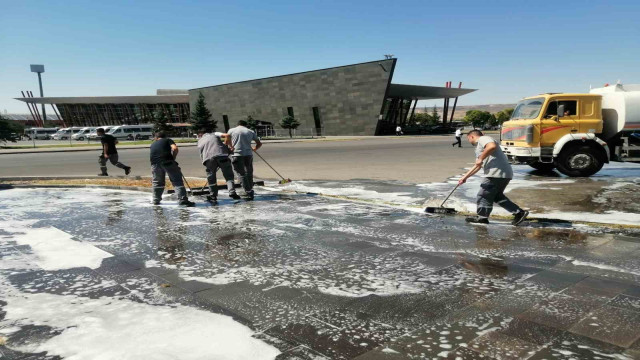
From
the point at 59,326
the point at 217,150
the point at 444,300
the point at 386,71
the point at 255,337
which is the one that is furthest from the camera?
the point at 386,71

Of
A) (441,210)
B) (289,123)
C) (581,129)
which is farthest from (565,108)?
(289,123)

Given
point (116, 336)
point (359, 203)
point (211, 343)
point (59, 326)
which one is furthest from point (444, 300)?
point (359, 203)

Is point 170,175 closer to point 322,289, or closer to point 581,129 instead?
point 322,289

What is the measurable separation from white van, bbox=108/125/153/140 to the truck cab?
53.7m

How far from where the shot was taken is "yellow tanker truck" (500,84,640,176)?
12.2 m

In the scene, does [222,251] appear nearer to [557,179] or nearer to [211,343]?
[211,343]

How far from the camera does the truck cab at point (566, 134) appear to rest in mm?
12203

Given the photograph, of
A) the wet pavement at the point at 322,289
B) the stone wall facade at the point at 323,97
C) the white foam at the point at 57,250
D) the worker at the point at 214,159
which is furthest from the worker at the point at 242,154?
the stone wall facade at the point at 323,97

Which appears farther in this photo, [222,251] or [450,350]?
[222,251]

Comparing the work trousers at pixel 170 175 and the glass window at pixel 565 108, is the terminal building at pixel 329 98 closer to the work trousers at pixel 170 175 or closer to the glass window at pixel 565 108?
the glass window at pixel 565 108

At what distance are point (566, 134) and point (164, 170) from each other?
10768 mm

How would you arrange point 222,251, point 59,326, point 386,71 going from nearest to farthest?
point 59,326 < point 222,251 < point 386,71

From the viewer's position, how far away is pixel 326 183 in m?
12.0

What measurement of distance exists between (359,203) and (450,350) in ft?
19.4
